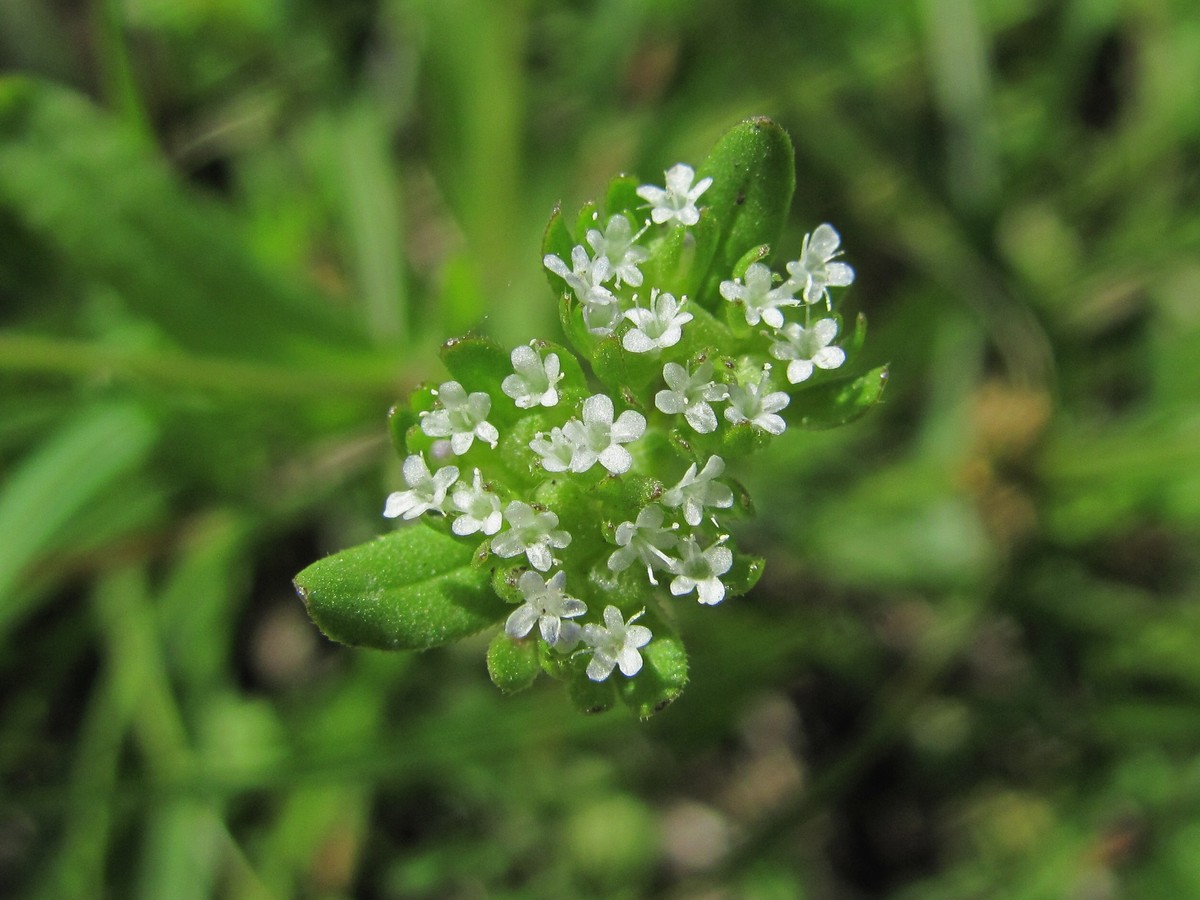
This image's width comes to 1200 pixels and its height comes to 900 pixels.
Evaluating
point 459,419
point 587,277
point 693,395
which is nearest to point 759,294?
point 693,395

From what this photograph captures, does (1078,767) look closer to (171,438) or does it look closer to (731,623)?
(731,623)

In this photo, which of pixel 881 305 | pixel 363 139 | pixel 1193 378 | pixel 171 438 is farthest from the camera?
pixel 881 305

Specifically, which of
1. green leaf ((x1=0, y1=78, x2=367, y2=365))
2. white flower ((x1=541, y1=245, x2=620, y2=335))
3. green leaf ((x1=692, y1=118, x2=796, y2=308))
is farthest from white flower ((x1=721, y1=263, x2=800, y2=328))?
green leaf ((x1=0, y1=78, x2=367, y2=365))

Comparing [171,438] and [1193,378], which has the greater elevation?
[171,438]

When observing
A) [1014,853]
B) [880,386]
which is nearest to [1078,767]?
[1014,853]

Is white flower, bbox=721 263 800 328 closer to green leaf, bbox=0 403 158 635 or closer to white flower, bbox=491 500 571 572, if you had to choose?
white flower, bbox=491 500 571 572

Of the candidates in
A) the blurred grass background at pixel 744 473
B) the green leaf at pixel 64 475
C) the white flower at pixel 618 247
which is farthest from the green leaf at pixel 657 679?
the green leaf at pixel 64 475
